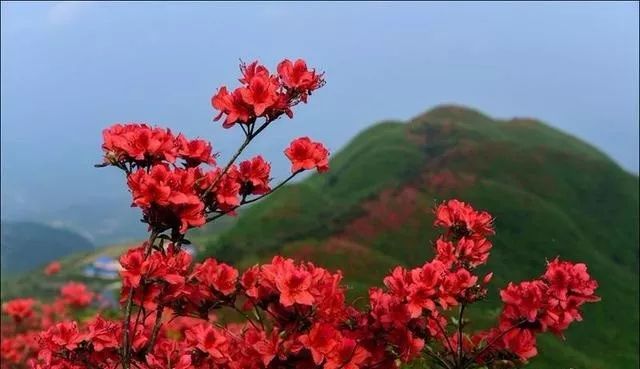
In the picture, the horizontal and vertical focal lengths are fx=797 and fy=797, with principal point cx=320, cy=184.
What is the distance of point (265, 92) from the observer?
4.36 m

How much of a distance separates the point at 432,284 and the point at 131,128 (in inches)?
71.8

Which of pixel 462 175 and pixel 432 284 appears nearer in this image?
pixel 432 284

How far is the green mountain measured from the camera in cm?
3497

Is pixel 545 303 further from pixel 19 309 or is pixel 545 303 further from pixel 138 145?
pixel 19 309

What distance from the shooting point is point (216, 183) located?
4.44 meters

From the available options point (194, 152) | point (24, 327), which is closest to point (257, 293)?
point (194, 152)

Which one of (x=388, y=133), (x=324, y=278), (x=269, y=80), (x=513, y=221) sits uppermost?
(x=388, y=133)

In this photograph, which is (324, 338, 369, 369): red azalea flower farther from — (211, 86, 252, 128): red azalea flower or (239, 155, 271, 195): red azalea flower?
(211, 86, 252, 128): red azalea flower

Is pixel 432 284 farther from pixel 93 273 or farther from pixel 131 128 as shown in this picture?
pixel 93 273

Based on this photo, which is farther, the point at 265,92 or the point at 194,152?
the point at 194,152

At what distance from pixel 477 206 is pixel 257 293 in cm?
4409

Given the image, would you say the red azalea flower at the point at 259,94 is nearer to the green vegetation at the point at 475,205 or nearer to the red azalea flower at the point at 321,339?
the red azalea flower at the point at 321,339

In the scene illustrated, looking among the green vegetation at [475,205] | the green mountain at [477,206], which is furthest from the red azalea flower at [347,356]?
the green mountain at [477,206]

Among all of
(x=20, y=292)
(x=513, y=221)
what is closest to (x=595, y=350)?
(x=513, y=221)
